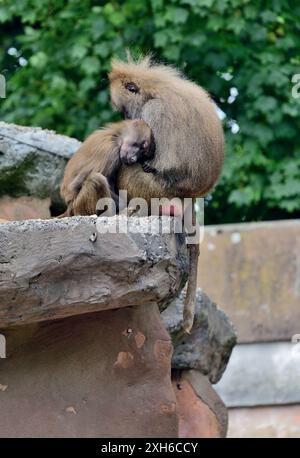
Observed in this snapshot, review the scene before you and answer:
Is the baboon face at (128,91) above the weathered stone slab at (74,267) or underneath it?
above

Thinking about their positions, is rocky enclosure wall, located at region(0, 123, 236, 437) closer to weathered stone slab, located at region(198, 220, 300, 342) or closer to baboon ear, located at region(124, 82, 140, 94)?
baboon ear, located at region(124, 82, 140, 94)

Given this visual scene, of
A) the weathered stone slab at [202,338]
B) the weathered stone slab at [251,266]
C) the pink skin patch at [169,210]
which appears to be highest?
the pink skin patch at [169,210]

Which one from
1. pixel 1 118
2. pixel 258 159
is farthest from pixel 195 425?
pixel 1 118

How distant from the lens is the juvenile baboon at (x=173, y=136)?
4.42 m

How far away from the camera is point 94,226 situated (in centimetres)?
374

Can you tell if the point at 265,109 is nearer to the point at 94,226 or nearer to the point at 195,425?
the point at 195,425

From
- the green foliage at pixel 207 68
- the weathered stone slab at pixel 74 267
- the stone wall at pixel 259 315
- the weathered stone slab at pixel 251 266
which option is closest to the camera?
the weathered stone slab at pixel 74 267

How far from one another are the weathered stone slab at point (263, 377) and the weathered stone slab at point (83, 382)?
328 cm

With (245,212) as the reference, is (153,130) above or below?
above

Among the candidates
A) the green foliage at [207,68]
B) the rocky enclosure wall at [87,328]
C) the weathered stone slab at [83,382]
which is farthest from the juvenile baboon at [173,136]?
the green foliage at [207,68]

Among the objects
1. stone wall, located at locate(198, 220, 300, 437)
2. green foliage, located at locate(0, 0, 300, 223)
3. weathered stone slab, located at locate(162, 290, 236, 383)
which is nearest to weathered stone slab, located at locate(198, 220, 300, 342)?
stone wall, located at locate(198, 220, 300, 437)

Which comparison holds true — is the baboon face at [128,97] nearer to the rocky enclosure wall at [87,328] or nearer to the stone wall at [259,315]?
the rocky enclosure wall at [87,328]

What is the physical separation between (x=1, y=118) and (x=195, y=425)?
15.4ft

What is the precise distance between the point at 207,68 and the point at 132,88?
4.93 metres
